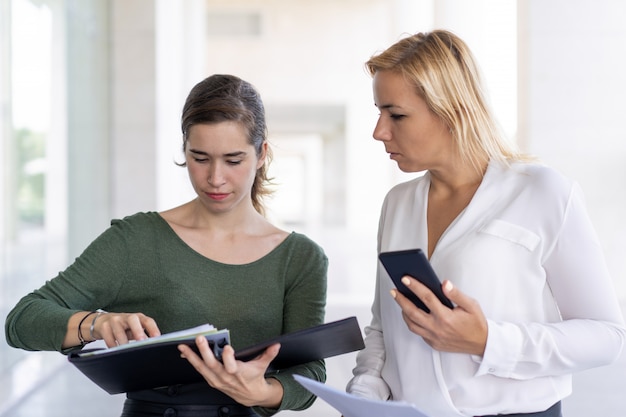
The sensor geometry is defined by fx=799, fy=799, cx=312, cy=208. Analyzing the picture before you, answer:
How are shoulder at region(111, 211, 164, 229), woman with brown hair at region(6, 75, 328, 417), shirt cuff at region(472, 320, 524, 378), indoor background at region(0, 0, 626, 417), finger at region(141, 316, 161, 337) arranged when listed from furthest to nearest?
indoor background at region(0, 0, 626, 417), shoulder at region(111, 211, 164, 229), woman with brown hair at region(6, 75, 328, 417), finger at region(141, 316, 161, 337), shirt cuff at region(472, 320, 524, 378)

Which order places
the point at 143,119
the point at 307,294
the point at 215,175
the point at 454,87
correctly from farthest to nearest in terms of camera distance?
the point at 143,119
the point at 307,294
the point at 215,175
the point at 454,87

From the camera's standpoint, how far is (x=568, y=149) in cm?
517

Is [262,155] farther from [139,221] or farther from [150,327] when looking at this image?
[150,327]

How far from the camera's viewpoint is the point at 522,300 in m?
1.77

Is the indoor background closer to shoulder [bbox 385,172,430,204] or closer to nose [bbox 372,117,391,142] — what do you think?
shoulder [bbox 385,172,430,204]

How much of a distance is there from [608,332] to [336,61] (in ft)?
47.1

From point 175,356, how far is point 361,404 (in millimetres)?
416

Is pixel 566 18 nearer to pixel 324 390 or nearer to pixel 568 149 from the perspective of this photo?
pixel 568 149

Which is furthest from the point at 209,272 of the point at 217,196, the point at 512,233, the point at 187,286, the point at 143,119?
the point at 143,119

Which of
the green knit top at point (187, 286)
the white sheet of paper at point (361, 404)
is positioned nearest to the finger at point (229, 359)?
the white sheet of paper at point (361, 404)

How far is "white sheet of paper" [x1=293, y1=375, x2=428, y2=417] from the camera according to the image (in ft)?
5.09

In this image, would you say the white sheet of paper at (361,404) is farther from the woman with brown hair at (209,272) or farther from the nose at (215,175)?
the nose at (215,175)

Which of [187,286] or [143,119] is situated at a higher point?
[143,119]

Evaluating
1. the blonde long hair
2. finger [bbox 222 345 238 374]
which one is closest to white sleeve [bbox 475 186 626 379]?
the blonde long hair
